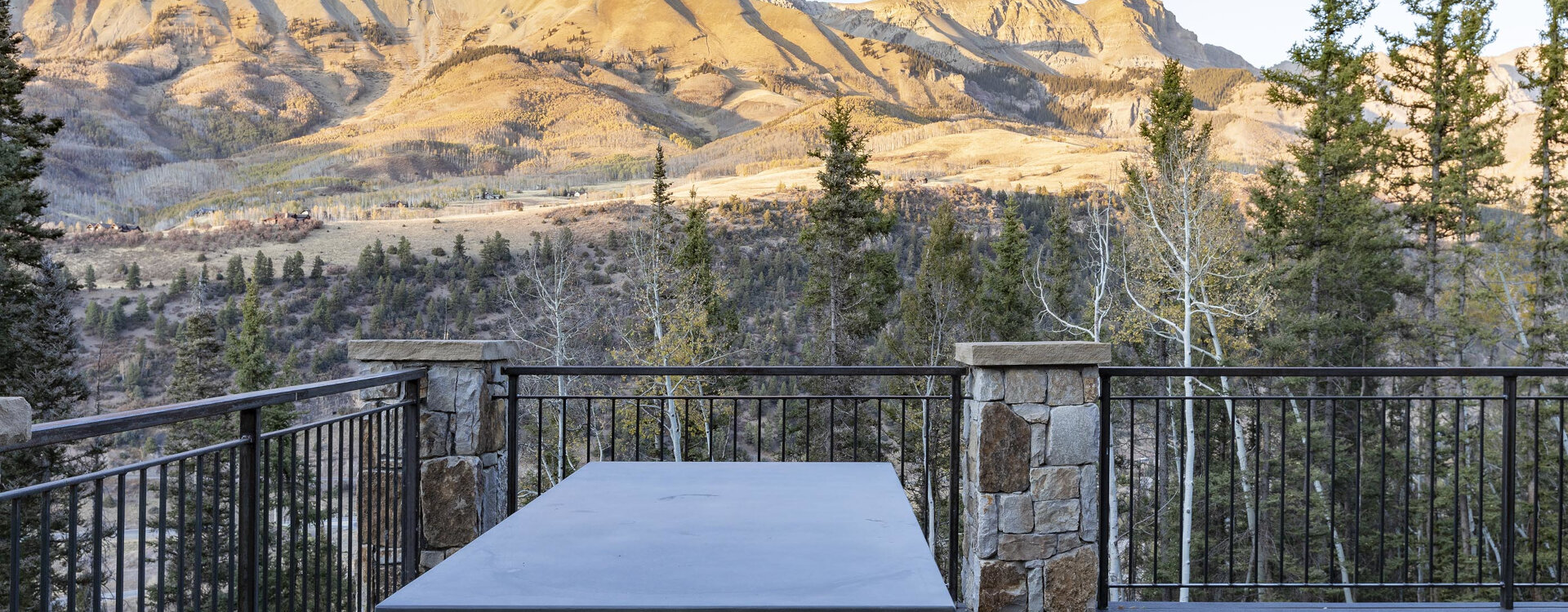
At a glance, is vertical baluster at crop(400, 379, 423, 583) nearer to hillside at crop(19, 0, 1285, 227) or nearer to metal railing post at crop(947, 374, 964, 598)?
metal railing post at crop(947, 374, 964, 598)

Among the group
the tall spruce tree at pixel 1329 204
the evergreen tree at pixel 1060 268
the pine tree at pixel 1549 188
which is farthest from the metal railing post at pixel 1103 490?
the evergreen tree at pixel 1060 268

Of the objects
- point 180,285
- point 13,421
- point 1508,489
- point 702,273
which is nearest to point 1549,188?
point 702,273

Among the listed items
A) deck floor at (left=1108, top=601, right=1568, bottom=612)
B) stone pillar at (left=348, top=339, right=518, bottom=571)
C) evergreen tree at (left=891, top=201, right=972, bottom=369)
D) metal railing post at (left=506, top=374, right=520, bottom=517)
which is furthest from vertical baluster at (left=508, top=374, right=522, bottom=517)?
evergreen tree at (left=891, top=201, right=972, bottom=369)

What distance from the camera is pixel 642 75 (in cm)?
8006

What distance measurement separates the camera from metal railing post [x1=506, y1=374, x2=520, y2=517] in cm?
406

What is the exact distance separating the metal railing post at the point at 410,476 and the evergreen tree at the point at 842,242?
2277 cm

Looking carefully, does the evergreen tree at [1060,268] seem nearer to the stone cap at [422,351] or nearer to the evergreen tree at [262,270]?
the stone cap at [422,351]

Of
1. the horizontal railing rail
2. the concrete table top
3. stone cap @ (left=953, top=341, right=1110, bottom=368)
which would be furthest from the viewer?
stone cap @ (left=953, top=341, right=1110, bottom=368)

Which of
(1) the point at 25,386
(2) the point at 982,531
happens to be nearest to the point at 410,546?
(2) the point at 982,531

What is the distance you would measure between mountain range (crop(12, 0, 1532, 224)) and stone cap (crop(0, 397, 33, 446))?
52.7 m

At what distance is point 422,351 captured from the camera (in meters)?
3.76

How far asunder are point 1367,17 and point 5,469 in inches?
1278

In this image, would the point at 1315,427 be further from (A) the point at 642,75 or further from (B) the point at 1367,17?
(A) the point at 642,75

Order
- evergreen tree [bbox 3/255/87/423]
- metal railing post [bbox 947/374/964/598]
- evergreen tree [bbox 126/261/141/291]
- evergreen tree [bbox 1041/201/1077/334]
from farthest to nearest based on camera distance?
evergreen tree [bbox 126/261/141/291]
evergreen tree [bbox 1041/201/1077/334]
evergreen tree [bbox 3/255/87/423]
metal railing post [bbox 947/374/964/598]
